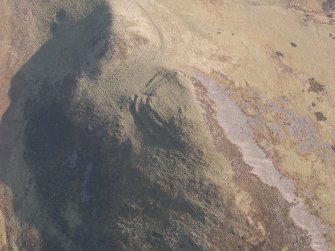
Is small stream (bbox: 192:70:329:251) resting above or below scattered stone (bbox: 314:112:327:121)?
below

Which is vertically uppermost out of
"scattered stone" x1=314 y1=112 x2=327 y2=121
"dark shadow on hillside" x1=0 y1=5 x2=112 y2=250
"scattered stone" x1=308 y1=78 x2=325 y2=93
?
"scattered stone" x1=308 y1=78 x2=325 y2=93

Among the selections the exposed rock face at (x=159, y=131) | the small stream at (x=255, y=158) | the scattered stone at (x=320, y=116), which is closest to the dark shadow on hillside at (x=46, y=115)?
the exposed rock face at (x=159, y=131)

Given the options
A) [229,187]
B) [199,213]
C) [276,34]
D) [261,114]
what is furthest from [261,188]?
[276,34]

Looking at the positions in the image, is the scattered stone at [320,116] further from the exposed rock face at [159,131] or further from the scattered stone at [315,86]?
the scattered stone at [315,86]

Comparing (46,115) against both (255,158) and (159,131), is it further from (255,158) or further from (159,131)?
(255,158)

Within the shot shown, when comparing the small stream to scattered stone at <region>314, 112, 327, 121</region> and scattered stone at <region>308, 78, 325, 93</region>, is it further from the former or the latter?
scattered stone at <region>308, 78, 325, 93</region>

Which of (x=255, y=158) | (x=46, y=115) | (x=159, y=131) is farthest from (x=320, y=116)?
(x=46, y=115)

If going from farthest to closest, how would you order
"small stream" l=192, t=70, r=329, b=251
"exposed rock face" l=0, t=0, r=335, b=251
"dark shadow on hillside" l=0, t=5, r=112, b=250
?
1. "dark shadow on hillside" l=0, t=5, r=112, b=250
2. "small stream" l=192, t=70, r=329, b=251
3. "exposed rock face" l=0, t=0, r=335, b=251

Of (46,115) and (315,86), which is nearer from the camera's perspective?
(46,115)

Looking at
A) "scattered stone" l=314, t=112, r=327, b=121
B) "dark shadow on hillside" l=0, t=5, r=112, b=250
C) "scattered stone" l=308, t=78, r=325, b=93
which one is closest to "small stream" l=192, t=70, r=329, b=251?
"scattered stone" l=314, t=112, r=327, b=121
